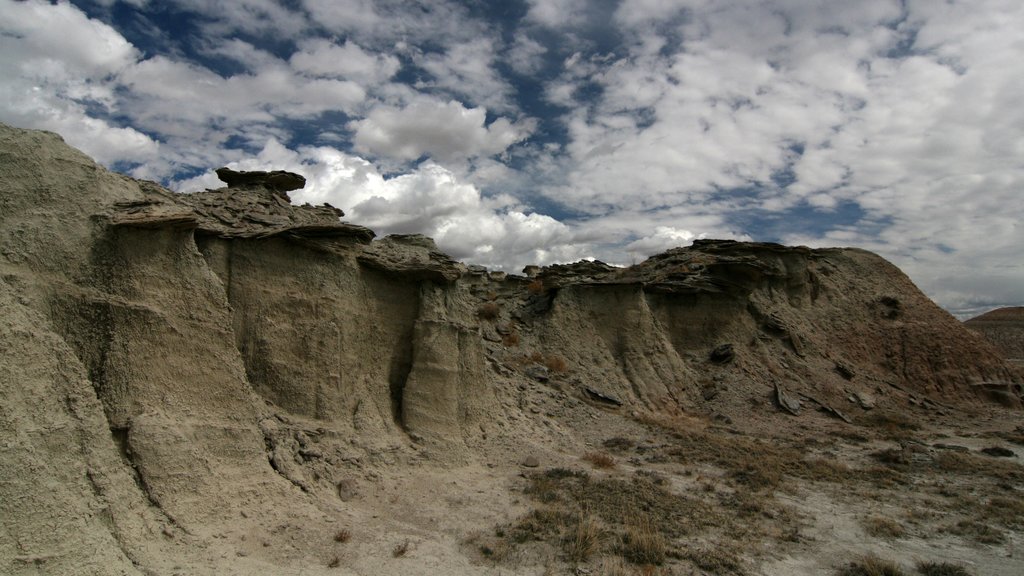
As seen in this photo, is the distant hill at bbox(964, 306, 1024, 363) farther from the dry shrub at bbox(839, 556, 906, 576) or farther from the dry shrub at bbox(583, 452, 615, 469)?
the dry shrub at bbox(839, 556, 906, 576)

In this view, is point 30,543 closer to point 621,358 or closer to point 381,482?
point 381,482

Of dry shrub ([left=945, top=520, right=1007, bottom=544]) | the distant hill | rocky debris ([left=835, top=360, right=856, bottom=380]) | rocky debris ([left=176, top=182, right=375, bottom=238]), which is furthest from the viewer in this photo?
the distant hill

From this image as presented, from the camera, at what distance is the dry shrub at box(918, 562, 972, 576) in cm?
806

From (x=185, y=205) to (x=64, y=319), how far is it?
3.00 m

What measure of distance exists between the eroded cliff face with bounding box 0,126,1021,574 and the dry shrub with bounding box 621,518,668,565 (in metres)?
4.02

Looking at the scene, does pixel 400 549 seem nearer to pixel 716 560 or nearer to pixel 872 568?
pixel 716 560

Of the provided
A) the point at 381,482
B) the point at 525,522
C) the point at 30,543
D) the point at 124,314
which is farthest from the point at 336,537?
the point at 124,314

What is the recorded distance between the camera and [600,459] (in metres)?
13.3

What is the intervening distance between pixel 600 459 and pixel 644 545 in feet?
16.0

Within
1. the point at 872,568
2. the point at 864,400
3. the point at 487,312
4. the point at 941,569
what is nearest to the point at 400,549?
the point at 872,568

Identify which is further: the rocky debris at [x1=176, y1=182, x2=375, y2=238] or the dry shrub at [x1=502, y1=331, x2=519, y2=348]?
the dry shrub at [x1=502, y1=331, x2=519, y2=348]

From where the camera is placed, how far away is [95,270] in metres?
7.89

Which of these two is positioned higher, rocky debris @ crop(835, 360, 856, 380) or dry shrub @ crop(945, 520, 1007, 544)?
rocky debris @ crop(835, 360, 856, 380)

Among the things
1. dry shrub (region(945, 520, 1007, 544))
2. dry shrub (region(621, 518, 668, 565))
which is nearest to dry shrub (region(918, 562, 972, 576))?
dry shrub (region(945, 520, 1007, 544))
